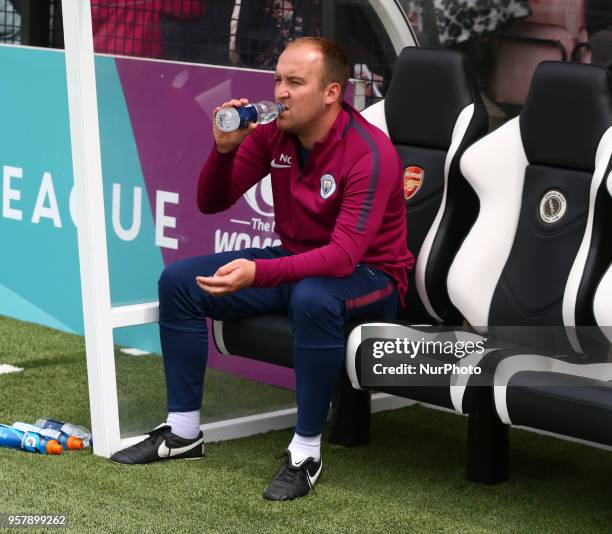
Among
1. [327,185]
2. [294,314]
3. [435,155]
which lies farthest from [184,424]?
[435,155]

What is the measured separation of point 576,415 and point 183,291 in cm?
114

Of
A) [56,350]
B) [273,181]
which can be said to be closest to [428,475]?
[273,181]

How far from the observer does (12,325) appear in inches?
208

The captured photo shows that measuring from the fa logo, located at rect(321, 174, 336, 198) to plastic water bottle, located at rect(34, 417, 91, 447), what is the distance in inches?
38.2

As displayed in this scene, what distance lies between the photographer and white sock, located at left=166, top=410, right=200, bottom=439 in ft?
11.9

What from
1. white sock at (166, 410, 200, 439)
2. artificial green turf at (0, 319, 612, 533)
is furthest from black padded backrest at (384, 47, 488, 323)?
white sock at (166, 410, 200, 439)

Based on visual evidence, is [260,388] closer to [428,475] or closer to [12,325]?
[428,475]

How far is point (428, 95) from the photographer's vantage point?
12.5 ft

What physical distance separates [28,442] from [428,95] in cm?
150

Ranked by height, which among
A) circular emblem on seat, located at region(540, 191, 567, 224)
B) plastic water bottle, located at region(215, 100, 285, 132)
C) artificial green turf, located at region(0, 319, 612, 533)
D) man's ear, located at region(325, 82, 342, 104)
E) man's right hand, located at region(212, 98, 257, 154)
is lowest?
artificial green turf, located at region(0, 319, 612, 533)

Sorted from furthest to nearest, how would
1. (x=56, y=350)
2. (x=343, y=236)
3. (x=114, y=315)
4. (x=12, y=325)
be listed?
1. (x=12, y=325)
2. (x=56, y=350)
3. (x=114, y=315)
4. (x=343, y=236)

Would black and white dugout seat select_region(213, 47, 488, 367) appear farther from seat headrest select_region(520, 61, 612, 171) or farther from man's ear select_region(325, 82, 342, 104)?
man's ear select_region(325, 82, 342, 104)

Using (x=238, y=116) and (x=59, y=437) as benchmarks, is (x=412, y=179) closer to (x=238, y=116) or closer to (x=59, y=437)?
(x=238, y=116)

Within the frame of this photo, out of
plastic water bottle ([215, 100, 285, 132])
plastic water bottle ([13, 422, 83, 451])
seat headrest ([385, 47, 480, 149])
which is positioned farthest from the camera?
seat headrest ([385, 47, 480, 149])
